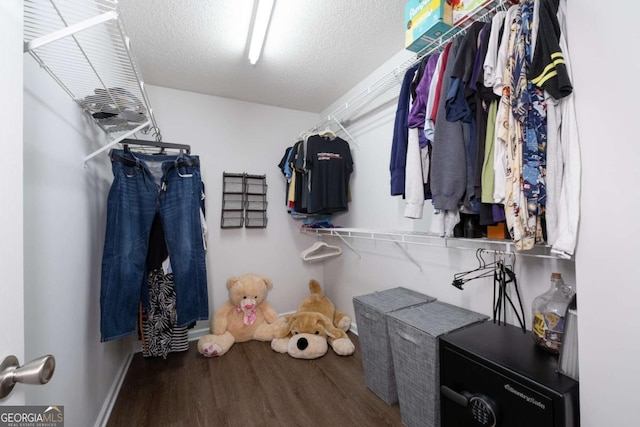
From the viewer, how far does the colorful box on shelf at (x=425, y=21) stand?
1253mm

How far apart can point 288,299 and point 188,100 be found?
2340 millimetres

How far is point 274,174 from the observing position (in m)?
2.93

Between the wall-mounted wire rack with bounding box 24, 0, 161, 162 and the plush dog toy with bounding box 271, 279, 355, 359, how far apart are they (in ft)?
6.19

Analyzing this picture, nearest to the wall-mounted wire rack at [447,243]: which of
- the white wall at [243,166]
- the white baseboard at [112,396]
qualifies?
the white wall at [243,166]

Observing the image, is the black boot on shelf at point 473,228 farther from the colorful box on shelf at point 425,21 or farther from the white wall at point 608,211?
the colorful box on shelf at point 425,21

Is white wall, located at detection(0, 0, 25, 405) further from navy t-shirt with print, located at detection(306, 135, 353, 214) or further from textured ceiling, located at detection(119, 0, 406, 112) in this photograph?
navy t-shirt with print, located at detection(306, 135, 353, 214)

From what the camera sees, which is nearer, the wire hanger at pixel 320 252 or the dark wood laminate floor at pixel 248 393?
the dark wood laminate floor at pixel 248 393

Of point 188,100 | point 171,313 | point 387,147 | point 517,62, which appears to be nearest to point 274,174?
point 188,100

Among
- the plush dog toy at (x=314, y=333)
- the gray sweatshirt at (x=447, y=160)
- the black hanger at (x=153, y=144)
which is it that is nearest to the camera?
the gray sweatshirt at (x=447, y=160)

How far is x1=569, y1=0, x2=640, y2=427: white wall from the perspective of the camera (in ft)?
2.12

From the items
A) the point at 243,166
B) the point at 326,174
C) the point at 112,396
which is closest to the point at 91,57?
the point at 243,166

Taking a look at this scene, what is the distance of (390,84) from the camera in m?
1.94

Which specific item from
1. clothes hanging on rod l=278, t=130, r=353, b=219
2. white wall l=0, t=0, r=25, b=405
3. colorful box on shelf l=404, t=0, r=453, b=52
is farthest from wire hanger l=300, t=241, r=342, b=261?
white wall l=0, t=0, r=25, b=405

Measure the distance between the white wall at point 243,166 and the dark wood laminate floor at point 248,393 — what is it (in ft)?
2.31
